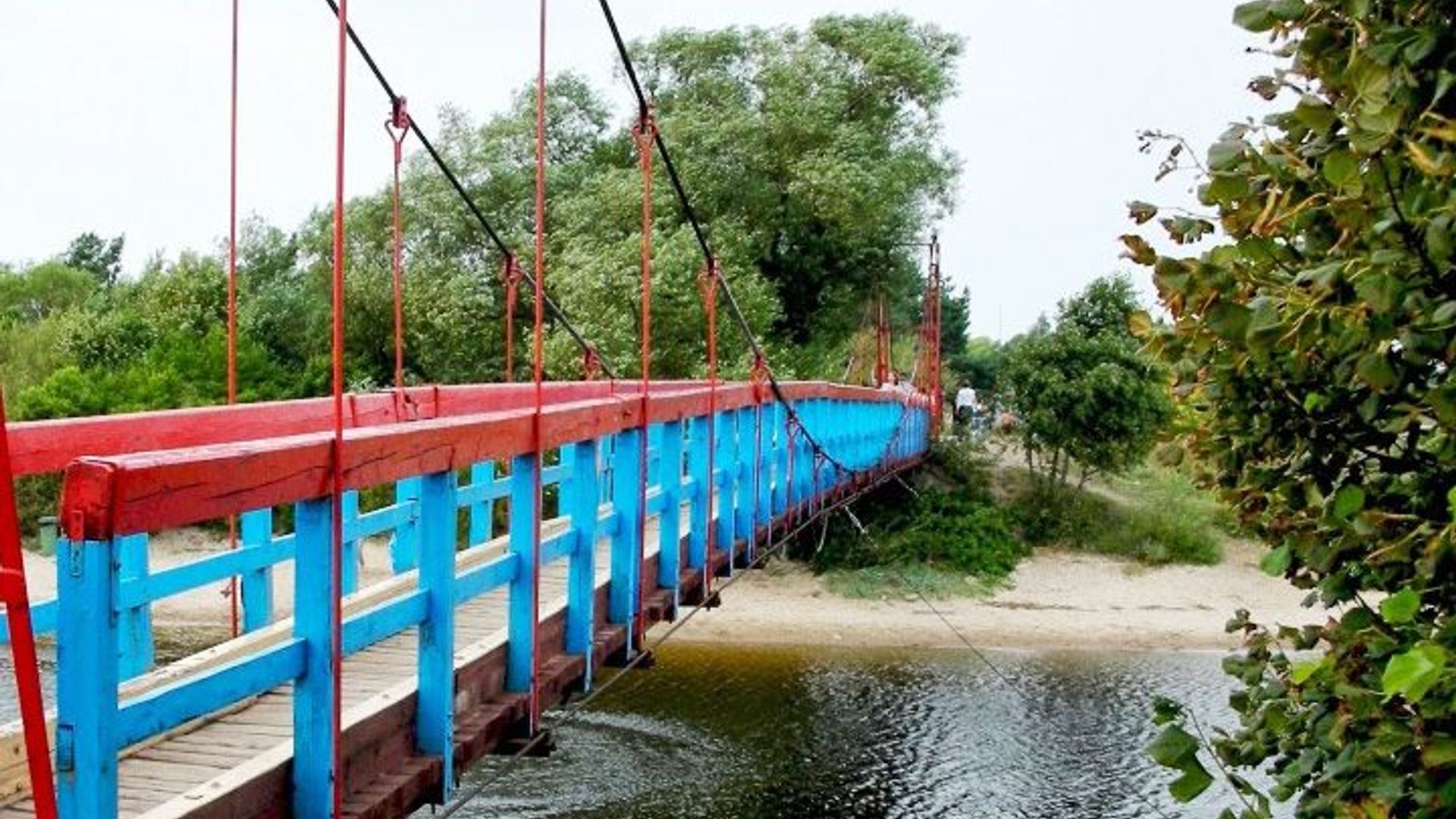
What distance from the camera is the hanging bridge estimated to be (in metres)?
1.62

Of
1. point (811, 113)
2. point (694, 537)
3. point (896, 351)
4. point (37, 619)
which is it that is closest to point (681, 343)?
point (811, 113)

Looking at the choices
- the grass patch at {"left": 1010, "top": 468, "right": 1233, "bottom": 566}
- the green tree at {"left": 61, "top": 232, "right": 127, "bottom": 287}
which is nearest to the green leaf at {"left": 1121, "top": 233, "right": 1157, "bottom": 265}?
the grass patch at {"left": 1010, "top": 468, "right": 1233, "bottom": 566}

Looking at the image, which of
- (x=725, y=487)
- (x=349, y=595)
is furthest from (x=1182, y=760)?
(x=725, y=487)

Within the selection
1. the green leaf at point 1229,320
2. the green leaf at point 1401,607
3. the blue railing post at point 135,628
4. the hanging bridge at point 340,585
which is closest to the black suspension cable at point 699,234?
the hanging bridge at point 340,585

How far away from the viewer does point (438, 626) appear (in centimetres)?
258

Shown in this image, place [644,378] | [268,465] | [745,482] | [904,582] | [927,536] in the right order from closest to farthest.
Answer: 1. [268,465]
2. [644,378]
3. [745,482]
4. [904,582]
5. [927,536]

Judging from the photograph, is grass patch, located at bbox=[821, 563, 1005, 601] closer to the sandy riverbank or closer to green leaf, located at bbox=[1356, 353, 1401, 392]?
the sandy riverbank

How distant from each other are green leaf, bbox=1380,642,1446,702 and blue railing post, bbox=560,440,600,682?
8.14 feet

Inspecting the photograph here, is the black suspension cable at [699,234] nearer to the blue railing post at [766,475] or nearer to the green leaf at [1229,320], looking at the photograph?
the blue railing post at [766,475]

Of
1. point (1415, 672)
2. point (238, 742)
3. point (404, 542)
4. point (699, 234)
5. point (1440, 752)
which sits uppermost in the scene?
point (699, 234)

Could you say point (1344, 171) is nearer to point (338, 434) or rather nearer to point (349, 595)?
point (338, 434)

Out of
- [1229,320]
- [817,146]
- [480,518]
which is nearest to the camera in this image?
[1229,320]

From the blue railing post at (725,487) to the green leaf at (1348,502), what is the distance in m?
4.17

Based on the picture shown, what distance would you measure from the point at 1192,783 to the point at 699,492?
3665 mm
